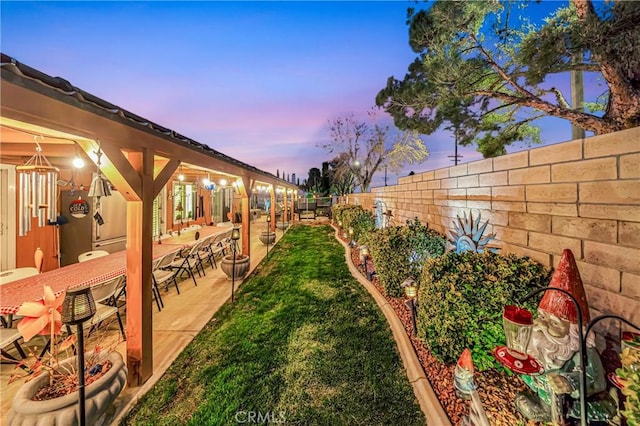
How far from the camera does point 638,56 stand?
336 cm

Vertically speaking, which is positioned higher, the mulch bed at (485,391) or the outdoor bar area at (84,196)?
the outdoor bar area at (84,196)

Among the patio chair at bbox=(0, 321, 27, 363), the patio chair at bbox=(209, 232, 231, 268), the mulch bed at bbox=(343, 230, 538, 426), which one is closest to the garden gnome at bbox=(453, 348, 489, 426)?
the mulch bed at bbox=(343, 230, 538, 426)

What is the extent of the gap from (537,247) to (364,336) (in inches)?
86.2

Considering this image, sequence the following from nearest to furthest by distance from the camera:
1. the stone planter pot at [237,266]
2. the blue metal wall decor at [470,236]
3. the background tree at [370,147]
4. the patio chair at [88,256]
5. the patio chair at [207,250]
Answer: the blue metal wall decor at [470,236], the patio chair at [88,256], the stone planter pot at [237,266], the patio chair at [207,250], the background tree at [370,147]

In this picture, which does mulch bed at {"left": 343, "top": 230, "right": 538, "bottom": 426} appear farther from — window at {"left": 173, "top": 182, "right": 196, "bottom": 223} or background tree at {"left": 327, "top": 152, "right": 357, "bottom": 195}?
background tree at {"left": 327, "top": 152, "right": 357, "bottom": 195}

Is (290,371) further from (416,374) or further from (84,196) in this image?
(84,196)

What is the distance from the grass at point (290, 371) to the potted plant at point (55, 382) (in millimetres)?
433

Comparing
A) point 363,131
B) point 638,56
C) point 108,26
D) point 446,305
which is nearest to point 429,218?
point 446,305

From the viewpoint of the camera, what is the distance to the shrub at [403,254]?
3961 mm

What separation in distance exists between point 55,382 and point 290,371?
6.66ft

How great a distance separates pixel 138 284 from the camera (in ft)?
8.57

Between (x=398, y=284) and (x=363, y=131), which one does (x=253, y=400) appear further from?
(x=363, y=131)

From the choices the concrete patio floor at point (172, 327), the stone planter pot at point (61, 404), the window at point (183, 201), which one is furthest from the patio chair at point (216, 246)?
the stone planter pot at point (61, 404)

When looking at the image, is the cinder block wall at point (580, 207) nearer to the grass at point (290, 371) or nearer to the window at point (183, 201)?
the grass at point (290, 371)
